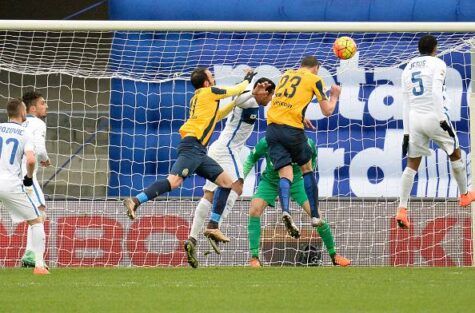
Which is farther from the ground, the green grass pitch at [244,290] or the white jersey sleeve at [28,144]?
the white jersey sleeve at [28,144]

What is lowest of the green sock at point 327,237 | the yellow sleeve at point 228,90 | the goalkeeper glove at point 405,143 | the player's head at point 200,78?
the green sock at point 327,237

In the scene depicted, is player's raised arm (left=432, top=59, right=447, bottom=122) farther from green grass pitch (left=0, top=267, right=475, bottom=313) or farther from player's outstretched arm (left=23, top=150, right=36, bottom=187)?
player's outstretched arm (left=23, top=150, right=36, bottom=187)

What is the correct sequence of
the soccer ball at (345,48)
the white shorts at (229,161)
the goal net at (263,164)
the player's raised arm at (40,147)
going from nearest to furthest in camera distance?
the soccer ball at (345,48), the player's raised arm at (40,147), the white shorts at (229,161), the goal net at (263,164)

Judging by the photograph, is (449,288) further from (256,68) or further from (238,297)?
(256,68)

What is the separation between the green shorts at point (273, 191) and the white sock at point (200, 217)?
549 mm

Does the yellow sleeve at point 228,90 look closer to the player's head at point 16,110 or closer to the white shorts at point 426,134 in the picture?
the white shorts at point 426,134

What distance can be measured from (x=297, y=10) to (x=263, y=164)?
205 cm

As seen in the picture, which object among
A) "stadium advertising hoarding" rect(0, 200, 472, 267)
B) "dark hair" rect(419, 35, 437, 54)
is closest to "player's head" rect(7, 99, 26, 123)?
"stadium advertising hoarding" rect(0, 200, 472, 267)

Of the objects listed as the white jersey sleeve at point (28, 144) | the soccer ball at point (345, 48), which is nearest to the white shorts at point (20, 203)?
the white jersey sleeve at point (28, 144)

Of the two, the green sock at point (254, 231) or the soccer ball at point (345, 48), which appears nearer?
the soccer ball at point (345, 48)

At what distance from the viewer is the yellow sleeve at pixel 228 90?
12.7m

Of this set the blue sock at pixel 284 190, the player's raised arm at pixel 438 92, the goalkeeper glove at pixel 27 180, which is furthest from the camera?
the blue sock at pixel 284 190

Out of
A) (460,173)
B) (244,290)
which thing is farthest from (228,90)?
(244,290)

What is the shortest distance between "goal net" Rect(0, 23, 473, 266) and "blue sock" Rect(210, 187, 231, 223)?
155cm
